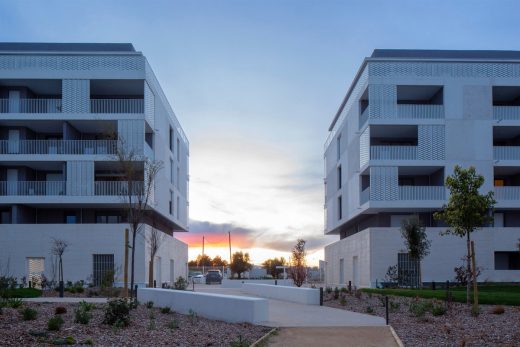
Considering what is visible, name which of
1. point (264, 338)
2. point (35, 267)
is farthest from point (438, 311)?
point (35, 267)

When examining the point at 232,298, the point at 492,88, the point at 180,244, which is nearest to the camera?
the point at 232,298

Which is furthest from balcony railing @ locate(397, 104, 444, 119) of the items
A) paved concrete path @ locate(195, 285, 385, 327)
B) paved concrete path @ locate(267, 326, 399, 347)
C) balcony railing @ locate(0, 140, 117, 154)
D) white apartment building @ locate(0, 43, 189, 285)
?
paved concrete path @ locate(267, 326, 399, 347)

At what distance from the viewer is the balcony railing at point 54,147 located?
4147 centimetres

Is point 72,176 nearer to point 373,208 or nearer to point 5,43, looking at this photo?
point 5,43

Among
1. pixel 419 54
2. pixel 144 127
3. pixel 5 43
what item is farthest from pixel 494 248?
pixel 5 43

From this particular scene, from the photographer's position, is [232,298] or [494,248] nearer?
[232,298]

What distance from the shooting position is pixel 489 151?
41906 mm

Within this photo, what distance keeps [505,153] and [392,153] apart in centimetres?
715

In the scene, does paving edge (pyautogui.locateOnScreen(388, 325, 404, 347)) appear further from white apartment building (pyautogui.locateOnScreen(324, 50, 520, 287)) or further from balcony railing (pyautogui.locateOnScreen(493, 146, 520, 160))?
balcony railing (pyautogui.locateOnScreen(493, 146, 520, 160))

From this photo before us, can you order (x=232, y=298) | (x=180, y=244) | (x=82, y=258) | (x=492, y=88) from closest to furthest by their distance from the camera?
(x=232, y=298), (x=82, y=258), (x=492, y=88), (x=180, y=244)

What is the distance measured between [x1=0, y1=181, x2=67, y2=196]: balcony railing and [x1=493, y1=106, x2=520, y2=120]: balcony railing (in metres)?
26.9

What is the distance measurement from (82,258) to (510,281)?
2564cm

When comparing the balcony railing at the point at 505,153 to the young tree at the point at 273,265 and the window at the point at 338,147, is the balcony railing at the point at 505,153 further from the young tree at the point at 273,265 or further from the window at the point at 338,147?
the young tree at the point at 273,265

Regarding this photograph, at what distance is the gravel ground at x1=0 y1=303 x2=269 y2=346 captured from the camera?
40.3 feet
